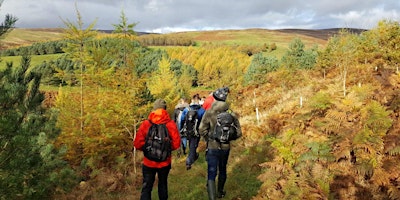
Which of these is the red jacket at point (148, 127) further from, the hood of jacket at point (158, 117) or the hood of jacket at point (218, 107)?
the hood of jacket at point (218, 107)

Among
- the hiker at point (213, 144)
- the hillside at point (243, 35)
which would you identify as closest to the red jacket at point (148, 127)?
the hiker at point (213, 144)

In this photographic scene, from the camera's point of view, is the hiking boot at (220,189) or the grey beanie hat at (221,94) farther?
the hiking boot at (220,189)

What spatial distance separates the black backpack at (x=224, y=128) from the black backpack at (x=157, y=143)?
94cm

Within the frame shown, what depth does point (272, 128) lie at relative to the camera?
12.4 m

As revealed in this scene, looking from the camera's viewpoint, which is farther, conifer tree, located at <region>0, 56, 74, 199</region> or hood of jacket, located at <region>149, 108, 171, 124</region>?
hood of jacket, located at <region>149, 108, 171, 124</region>

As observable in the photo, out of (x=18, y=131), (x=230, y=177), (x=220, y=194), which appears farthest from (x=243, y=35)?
(x=18, y=131)

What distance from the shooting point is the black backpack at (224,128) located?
235 inches

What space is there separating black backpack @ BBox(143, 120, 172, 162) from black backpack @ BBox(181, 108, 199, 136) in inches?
153

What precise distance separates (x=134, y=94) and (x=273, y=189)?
7.59 m

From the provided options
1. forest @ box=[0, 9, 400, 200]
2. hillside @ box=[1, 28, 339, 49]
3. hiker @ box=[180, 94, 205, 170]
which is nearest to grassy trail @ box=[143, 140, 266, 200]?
forest @ box=[0, 9, 400, 200]

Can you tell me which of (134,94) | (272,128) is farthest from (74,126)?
(272,128)

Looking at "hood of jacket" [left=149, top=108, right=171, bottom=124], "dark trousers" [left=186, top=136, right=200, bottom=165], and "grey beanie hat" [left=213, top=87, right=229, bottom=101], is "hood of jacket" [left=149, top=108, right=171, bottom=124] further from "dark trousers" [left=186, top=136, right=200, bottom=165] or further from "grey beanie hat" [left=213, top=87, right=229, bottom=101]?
"dark trousers" [left=186, top=136, right=200, bottom=165]

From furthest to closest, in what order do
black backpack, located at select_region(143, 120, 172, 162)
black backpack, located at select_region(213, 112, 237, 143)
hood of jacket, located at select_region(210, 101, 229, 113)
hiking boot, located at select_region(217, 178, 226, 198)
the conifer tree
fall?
hiking boot, located at select_region(217, 178, 226, 198) < hood of jacket, located at select_region(210, 101, 229, 113) < black backpack, located at select_region(213, 112, 237, 143) < black backpack, located at select_region(143, 120, 172, 162) < the conifer tree

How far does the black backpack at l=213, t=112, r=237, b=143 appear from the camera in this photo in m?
5.97
